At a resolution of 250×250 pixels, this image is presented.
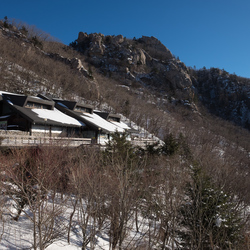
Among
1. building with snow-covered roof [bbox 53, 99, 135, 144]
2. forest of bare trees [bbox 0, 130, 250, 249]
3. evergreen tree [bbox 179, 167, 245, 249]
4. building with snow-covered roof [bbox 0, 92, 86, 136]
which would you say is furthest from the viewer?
building with snow-covered roof [bbox 53, 99, 135, 144]

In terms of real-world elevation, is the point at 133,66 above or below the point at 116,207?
above

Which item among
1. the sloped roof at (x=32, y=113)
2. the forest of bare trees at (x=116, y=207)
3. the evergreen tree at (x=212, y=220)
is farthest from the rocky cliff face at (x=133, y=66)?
the evergreen tree at (x=212, y=220)

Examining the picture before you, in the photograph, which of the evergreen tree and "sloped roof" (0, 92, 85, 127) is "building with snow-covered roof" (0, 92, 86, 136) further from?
the evergreen tree

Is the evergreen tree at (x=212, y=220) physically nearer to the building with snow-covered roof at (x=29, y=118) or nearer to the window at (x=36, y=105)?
the building with snow-covered roof at (x=29, y=118)

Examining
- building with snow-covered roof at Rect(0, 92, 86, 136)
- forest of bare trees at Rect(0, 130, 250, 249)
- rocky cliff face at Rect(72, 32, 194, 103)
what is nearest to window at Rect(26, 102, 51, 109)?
building with snow-covered roof at Rect(0, 92, 86, 136)

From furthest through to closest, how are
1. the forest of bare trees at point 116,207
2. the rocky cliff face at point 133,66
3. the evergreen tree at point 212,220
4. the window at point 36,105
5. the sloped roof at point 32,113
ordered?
the rocky cliff face at point 133,66, the window at point 36,105, the sloped roof at point 32,113, the evergreen tree at point 212,220, the forest of bare trees at point 116,207

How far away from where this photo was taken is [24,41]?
6981 cm

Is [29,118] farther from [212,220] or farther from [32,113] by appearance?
[212,220]

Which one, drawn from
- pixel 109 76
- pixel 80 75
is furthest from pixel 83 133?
pixel 109 76

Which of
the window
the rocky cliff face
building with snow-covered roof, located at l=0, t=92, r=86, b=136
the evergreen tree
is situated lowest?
the evergreen tree

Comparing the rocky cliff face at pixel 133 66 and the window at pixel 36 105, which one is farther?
the rocky cliff face at pixel 133 66

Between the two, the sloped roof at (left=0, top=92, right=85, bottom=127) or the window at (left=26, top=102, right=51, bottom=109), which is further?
the window at (left=26, top=102, right=51, bottom=109)

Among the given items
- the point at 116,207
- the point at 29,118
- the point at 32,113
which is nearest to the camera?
the point at 116,207

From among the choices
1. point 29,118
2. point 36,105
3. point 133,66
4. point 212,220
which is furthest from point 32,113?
point 133,66
